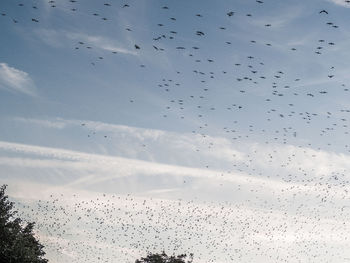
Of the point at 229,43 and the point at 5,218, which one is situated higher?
the point at 229,43

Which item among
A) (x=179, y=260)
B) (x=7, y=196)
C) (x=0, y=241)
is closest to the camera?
(x=0, y=241)

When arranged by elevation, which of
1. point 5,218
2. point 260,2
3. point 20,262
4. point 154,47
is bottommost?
point 20,262

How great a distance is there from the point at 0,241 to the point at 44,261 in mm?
19821

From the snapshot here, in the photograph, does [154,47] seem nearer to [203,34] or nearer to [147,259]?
[203,34]

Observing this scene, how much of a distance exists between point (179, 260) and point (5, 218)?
141 feet

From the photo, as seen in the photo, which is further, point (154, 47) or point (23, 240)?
point (23, 240)

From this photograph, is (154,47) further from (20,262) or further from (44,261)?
(44,261)

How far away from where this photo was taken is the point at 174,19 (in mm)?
18781

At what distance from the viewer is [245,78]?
24.3 m

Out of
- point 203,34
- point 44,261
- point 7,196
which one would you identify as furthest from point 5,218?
point 203,34

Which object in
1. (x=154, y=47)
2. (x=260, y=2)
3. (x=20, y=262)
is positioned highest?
(x=260, y=2)

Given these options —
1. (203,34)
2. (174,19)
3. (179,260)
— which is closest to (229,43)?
(203,34)

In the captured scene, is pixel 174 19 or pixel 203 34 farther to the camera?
pixel 203 34

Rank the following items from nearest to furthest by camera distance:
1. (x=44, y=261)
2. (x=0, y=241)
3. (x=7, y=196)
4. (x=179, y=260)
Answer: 1. (x=0, y=241)
2. (x=7, y=196)
3. (x=44, y=261)
4. (x=179, y=260)
